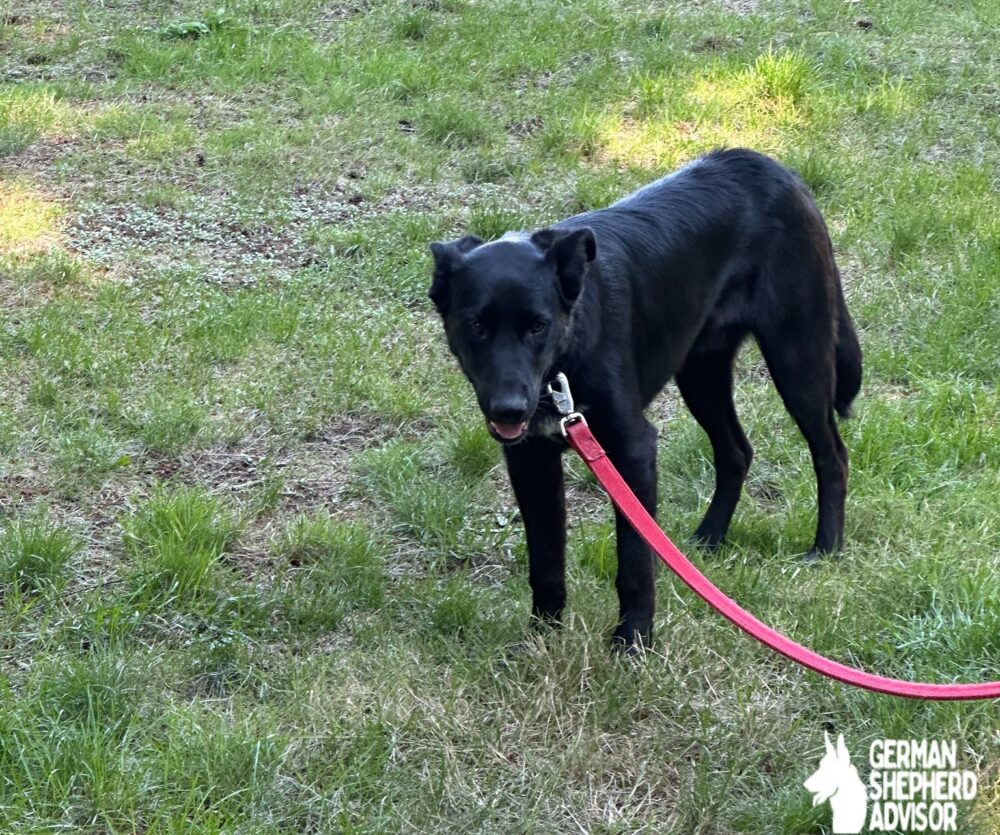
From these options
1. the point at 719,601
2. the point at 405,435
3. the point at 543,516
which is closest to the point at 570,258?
the point at 543,516

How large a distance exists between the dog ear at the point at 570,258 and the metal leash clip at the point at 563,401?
22 centimetres

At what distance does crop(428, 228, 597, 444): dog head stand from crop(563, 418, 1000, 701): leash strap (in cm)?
16

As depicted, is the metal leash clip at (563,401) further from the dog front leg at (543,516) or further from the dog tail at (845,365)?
the dog tail at (845,365)

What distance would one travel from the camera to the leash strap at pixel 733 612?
270cm

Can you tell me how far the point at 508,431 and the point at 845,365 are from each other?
1.85 meters

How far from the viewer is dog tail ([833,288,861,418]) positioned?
15.3 ft

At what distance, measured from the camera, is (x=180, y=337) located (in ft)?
19.0

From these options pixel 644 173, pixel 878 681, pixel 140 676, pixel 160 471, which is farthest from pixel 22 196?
pixel 878 681

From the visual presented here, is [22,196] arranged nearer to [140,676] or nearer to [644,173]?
[644,173]

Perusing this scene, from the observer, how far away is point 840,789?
10.1ft

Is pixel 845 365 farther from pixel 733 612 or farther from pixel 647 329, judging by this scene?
pixel 733 612

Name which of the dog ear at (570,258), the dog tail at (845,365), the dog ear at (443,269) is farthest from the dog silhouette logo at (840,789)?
the dog tail at (845,365)

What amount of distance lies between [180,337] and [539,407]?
2.72 metres

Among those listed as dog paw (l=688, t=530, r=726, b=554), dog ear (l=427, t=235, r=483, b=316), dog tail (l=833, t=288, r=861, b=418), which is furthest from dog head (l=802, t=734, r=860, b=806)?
dog tail (l=833, t=288, r=861, b=418)
